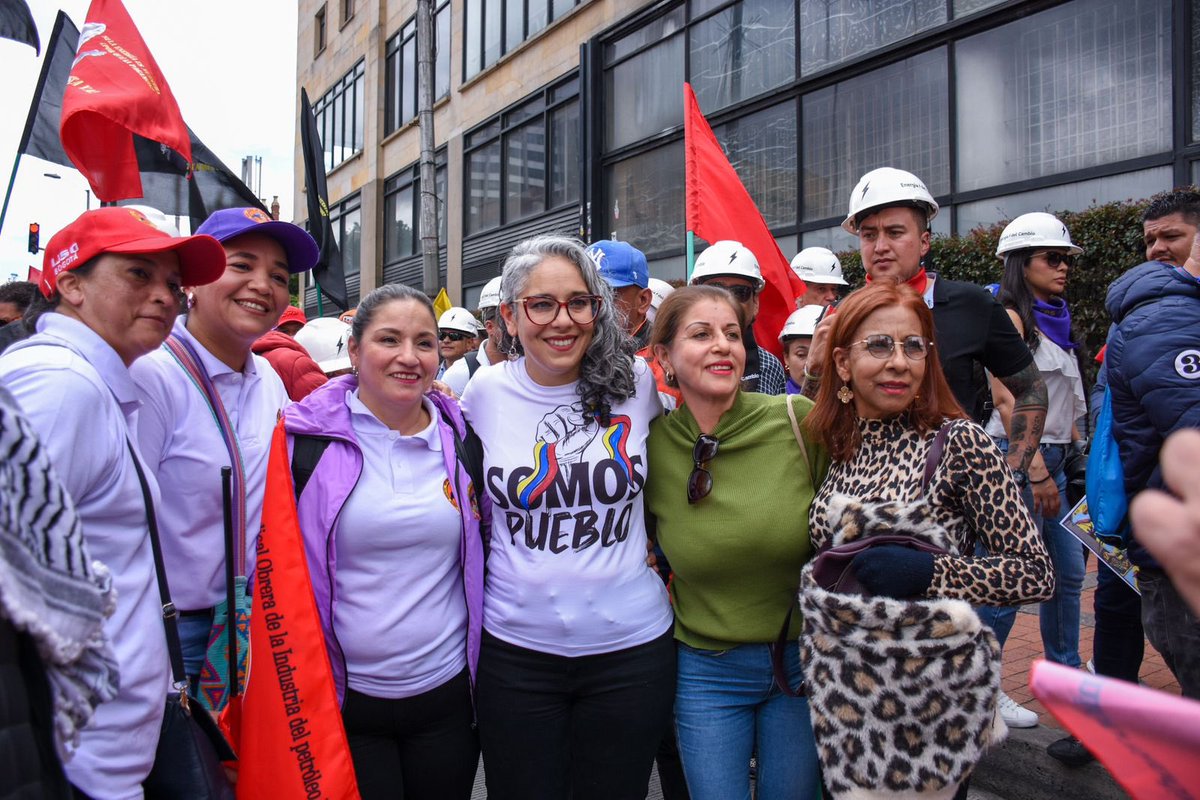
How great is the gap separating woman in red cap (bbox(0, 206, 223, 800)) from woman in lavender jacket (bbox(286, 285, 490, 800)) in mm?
524

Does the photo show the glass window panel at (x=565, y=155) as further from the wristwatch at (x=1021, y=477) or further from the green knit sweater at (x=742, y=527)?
the green knit sweater at (x=742, y=527)

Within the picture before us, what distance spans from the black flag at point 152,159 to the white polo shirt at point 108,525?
2.57m

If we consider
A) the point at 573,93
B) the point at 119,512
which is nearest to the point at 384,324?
the point at 119,512

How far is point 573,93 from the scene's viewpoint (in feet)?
46.9

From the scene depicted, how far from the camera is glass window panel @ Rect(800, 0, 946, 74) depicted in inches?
335

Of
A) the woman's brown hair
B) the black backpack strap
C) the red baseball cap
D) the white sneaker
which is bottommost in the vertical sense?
the white sneaker

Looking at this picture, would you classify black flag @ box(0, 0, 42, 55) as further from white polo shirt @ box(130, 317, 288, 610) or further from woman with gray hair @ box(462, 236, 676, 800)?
woman with gray hair @ box(462, 236, 676, 800)

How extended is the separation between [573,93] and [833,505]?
13.5 meters

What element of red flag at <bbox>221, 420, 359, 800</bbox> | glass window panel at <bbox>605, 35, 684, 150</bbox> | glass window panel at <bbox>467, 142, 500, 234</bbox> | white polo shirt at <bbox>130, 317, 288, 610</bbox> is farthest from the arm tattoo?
glass window panel at <bbox>467, 142, 500, 234</bbox>

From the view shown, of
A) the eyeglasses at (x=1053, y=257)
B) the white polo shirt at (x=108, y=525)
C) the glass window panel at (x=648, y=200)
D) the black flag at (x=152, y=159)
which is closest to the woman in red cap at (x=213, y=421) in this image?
the white polo shirt at (x=108, y=525)

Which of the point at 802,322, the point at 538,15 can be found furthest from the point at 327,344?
the point at 538,15

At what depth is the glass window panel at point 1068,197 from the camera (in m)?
6.74

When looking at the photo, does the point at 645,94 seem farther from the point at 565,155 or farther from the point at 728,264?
the point at 728,264

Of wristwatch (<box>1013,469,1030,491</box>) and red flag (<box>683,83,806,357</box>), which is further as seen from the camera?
red flag (<box>683,83,806,357</box>)
